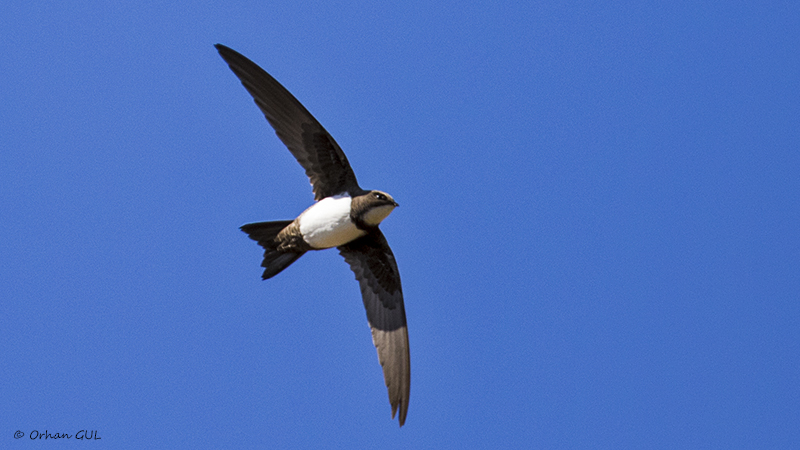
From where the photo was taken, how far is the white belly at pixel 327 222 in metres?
6.86

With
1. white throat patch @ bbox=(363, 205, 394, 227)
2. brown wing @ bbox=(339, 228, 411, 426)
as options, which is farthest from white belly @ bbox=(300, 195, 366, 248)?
brown wing @ bbox=(339, 228, 411, 426)

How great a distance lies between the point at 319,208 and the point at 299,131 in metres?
0.74

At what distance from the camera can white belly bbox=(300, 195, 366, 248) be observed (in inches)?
270

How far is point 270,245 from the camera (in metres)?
7.00

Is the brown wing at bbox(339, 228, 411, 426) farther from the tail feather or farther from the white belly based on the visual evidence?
the tail feather

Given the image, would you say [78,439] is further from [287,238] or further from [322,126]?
[322,126]

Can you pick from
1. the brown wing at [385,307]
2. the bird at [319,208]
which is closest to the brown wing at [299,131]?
the bird at [319,208]

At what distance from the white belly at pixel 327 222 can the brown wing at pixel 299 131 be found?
0.19m

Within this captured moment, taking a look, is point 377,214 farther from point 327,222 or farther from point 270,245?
point 270,245

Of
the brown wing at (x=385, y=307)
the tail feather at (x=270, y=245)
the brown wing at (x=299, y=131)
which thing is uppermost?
the brown wing at (x=299, y=131)

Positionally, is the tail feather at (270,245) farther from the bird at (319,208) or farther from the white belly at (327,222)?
the white belly at (327,222)

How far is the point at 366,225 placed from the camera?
22.7 ft

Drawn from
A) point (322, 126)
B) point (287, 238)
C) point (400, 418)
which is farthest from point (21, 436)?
point (322, 126)

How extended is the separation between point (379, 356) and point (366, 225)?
4.31 ft
